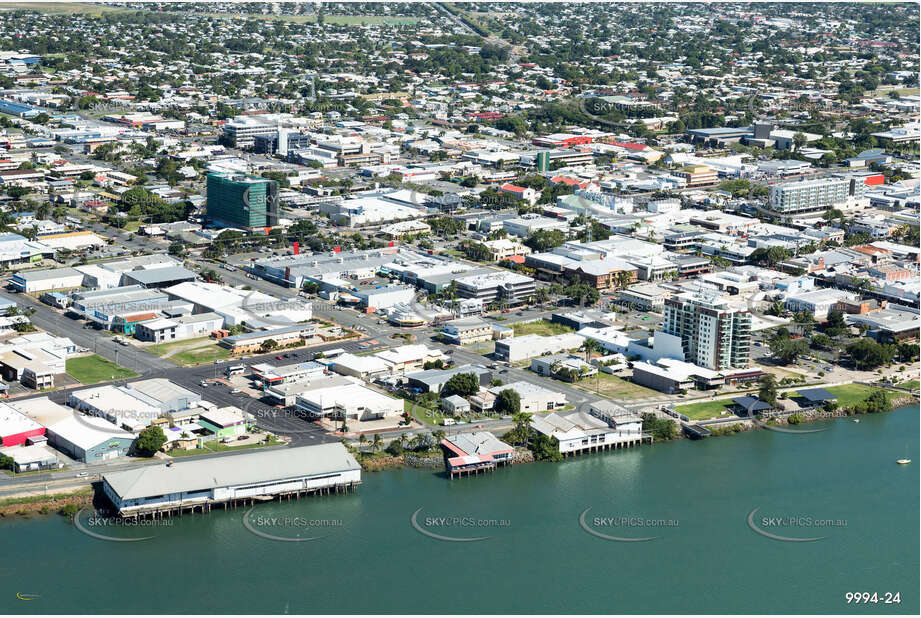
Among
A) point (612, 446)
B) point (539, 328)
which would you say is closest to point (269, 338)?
point (539, 328)

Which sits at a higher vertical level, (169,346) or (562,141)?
(562,141)

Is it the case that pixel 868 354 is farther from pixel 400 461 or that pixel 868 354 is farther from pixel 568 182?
pixel 568 182

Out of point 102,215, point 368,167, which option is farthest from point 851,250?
point 102,215

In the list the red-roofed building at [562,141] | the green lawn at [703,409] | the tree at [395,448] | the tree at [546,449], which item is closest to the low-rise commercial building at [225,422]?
the tree at [395,448]

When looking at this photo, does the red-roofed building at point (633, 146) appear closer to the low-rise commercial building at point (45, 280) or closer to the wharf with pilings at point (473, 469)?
the low-rise commercial building at point (45, 280)

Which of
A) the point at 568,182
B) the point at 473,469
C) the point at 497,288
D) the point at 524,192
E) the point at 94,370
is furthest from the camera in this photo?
the point at 568,182

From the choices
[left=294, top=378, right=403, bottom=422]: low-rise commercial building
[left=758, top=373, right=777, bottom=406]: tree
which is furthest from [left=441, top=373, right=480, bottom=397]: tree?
[left=758, top=373, right=777, bottom=406]: tree

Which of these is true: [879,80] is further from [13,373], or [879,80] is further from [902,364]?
[13,373]
